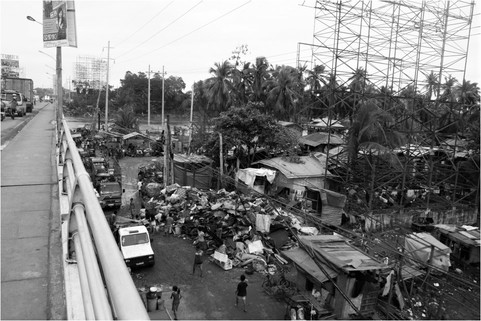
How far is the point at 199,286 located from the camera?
1128 cm

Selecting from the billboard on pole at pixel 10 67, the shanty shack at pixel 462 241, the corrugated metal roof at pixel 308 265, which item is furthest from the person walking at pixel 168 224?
the billboard on pole at pixel 10 67

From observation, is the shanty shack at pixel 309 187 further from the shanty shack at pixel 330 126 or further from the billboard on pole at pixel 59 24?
the billboard on pole at pixel 59 24

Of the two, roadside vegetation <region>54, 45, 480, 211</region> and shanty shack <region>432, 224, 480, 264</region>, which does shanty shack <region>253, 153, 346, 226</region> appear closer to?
roadside vegetation <region>54, 45, 480, 211</region>

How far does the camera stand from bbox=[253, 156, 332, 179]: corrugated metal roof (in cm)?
1955

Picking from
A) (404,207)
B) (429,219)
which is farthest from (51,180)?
(404,207)

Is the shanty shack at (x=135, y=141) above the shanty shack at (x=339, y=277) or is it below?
above

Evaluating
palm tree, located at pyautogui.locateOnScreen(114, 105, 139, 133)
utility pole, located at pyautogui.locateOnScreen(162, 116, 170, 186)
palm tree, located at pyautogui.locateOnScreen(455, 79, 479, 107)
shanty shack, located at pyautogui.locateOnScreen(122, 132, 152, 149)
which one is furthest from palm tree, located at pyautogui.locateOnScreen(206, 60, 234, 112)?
palm tree, located at pyautogui.locateOnScreen(455, 79, 479, 107)

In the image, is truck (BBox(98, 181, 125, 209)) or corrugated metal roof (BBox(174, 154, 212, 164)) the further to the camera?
corrugated metal roof (BBox(174, 154, 212, 164))

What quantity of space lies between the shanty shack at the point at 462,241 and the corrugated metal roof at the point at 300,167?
6.49 meters

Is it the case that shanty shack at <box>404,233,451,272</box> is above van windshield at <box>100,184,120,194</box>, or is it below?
below

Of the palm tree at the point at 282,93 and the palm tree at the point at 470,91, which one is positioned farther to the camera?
the palm tree at the point at 470,91

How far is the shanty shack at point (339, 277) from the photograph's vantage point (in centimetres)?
959

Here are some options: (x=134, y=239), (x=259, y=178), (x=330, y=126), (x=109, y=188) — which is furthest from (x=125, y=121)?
(x=134, y=239)

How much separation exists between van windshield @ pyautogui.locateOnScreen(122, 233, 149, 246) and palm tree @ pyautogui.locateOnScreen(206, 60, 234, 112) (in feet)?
72.0
